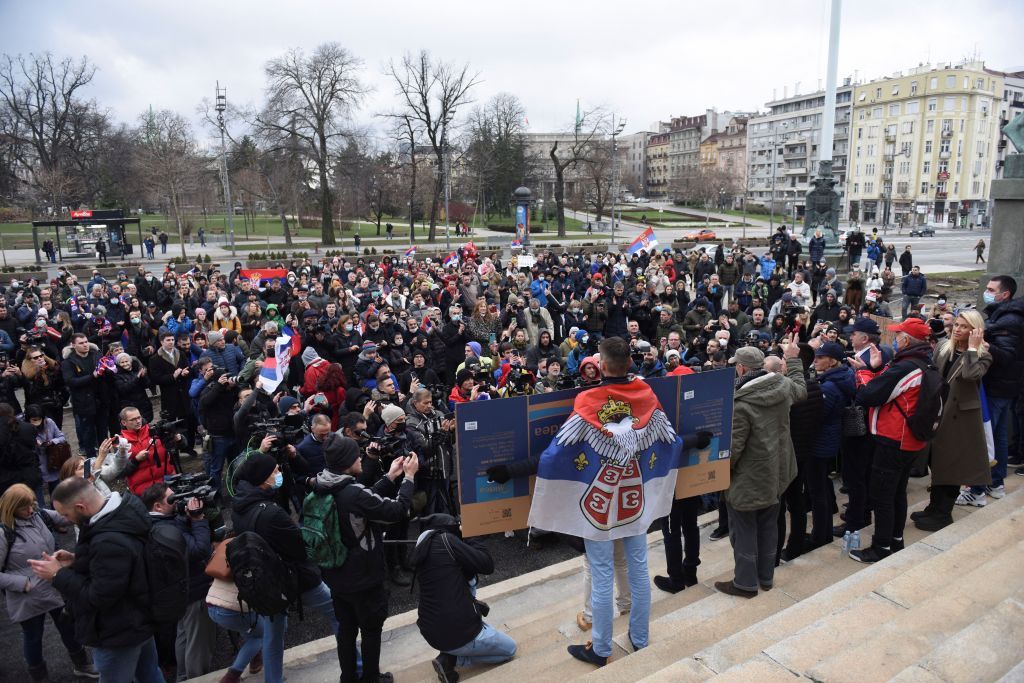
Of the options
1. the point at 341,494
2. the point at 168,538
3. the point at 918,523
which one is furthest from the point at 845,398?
the point at 168,538

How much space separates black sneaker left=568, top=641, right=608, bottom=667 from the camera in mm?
4066

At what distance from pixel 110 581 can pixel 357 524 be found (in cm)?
133

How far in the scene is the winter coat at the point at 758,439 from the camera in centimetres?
445

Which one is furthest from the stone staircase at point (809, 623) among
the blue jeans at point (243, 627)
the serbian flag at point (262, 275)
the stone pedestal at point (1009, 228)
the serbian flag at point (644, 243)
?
the serbian flag at point (644, 243)

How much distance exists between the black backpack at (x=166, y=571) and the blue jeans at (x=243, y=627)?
1.17ft

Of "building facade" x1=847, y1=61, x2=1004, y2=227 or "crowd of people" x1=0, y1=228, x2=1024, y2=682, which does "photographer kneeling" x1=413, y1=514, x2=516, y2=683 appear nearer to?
"crowd of people" x1=0, y1=228, x2=1024, y2=682

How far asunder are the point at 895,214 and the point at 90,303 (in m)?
100

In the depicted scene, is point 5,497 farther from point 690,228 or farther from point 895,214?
point 895,214

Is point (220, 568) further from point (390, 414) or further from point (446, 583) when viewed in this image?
point (390, 414)

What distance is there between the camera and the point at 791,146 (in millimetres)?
109625

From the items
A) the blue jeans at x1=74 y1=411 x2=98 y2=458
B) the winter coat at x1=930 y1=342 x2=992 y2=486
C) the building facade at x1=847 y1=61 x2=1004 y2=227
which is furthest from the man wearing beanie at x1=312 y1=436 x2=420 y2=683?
the building facade at x1=847 y1=61 x2=1004 y2=227

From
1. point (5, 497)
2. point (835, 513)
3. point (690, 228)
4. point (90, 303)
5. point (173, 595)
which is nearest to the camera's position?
point (173, 595)

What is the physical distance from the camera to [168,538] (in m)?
3.83

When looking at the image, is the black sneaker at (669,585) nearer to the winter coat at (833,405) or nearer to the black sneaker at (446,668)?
the winter coat at (833,405)
